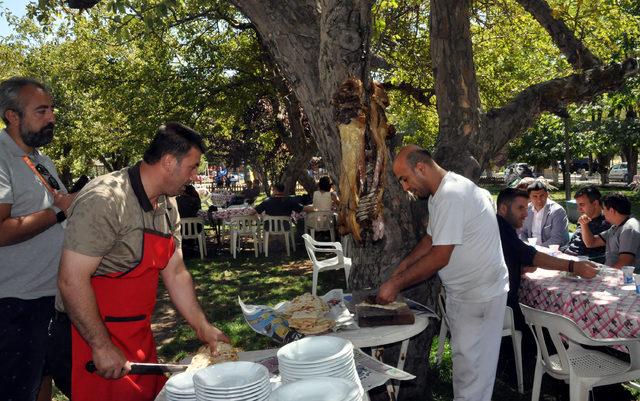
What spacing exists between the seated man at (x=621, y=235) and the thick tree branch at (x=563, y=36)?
65.1 inches

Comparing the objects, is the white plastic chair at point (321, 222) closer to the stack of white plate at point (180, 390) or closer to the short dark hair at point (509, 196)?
the short dark hair at point (509, 196)

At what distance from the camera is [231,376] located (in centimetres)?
204

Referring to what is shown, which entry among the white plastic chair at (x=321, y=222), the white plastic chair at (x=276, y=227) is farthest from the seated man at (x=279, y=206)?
the white plastic chair at (x=321, y=222)

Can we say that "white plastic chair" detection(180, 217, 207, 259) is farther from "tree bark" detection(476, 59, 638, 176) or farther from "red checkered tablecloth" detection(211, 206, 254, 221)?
"tree bark" detection(476, 59, 638, 176)

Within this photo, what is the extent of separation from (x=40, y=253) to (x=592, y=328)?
3.68 m

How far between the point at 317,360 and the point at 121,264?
1.02 m

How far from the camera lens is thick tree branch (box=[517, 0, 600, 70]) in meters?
6.12

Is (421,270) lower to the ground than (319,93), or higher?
lower

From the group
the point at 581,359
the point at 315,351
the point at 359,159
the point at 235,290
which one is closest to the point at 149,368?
the point at 315,351

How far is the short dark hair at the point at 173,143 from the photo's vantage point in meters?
2.46

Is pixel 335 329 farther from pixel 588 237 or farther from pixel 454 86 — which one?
pixel 588 237

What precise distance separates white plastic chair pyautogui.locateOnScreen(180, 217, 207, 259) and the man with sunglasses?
26.4ft

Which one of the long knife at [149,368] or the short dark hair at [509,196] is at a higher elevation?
the short dark hair at [509,196]

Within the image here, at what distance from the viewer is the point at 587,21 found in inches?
291
